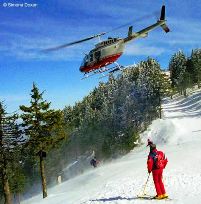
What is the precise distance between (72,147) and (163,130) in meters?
75.3

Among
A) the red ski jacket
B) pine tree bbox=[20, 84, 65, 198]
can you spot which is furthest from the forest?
the red ski jacket

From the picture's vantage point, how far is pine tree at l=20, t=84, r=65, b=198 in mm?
38438

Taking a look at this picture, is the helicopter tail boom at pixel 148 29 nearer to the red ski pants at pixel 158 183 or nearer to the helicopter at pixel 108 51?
the helicopter at pixel 108 51

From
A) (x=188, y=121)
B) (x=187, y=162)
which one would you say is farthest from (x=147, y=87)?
(x=187, y=162)

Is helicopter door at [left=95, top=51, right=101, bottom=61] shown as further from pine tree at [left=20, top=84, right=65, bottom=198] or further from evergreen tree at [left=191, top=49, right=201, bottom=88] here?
evergreen tree at [left=191, top=49, right=201, bottom=88]

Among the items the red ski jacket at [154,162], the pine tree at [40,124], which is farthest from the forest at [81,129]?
the red ski jacket at [154,162]

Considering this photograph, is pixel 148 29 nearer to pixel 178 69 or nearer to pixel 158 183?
pixel 158 183

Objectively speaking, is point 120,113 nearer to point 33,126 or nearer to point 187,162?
point 33,126

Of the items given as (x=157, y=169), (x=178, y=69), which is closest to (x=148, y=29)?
(x=157, y=169)

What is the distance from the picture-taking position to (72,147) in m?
142

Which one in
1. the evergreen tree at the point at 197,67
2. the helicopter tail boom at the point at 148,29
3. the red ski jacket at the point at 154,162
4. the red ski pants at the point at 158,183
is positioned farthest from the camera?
the evergreen tree at the point at 197,67

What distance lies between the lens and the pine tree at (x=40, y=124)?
38.4 metres

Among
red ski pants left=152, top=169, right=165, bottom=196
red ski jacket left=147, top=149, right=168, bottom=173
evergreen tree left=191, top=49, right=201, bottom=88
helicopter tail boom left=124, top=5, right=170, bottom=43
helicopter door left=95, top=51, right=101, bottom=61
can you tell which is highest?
evergreen tree left=191, top=49, right=201, bottom=88

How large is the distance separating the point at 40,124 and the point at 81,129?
100 m
